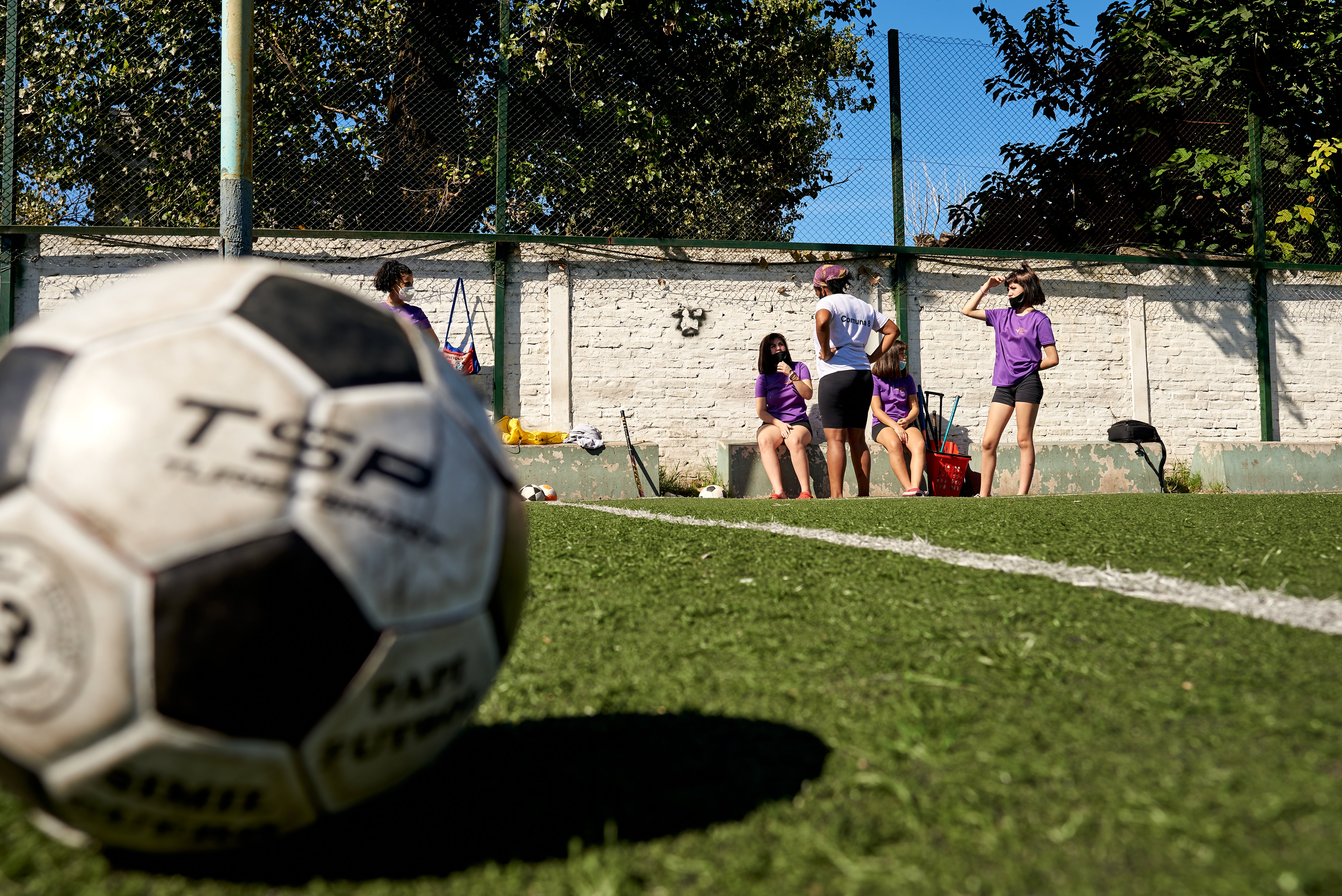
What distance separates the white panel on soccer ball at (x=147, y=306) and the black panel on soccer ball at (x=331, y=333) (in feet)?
0.11

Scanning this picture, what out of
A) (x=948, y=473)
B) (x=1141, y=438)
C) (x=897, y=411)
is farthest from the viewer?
(x=1141, y=438)

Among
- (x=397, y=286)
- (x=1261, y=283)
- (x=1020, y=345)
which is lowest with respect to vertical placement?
(x=1020, y=345)

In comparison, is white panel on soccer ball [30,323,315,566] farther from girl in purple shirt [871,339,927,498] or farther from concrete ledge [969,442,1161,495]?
concrete ledge [969,442,1161,495]

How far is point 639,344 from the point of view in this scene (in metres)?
10.1

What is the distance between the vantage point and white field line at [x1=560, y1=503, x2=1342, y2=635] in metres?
2.22

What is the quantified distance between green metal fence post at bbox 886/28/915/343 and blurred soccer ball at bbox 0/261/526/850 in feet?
32.2

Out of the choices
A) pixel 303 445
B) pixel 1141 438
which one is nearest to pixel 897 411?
pixel 1141 438

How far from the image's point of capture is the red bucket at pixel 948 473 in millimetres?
8898

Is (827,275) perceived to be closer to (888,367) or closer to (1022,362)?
(1022,362)

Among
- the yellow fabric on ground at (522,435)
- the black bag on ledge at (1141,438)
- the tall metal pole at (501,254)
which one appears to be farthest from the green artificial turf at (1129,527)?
the tall metal pole at (501,254)

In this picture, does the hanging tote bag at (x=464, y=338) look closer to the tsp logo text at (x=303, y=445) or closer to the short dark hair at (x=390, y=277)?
the short dark hair at (x=390, y=277)

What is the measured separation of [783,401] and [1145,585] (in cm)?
622

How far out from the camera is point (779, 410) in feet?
29.0

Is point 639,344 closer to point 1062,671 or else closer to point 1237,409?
point 1237,409
